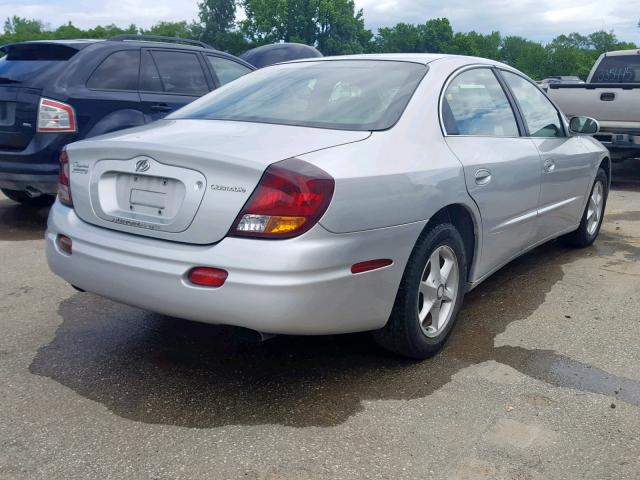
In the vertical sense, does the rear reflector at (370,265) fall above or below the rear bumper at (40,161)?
above

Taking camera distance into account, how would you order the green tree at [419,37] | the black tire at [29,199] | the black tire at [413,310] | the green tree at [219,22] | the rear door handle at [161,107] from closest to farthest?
1. the black tire at [413,310]
2. the rear door handle at [161,107]
3. the black tire at [29,199]
4. the green tree at [219,22]
5. the green tree at [419,37]

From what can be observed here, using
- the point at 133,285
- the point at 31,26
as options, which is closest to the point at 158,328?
the point at 133,285

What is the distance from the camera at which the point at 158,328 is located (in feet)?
12.9

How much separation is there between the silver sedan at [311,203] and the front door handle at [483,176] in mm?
16

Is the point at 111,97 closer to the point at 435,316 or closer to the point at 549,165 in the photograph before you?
the point at 549,165

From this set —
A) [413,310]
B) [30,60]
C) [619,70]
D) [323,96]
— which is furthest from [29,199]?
[619,70]

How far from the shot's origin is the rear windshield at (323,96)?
3385mm

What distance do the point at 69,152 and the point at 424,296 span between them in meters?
1.84

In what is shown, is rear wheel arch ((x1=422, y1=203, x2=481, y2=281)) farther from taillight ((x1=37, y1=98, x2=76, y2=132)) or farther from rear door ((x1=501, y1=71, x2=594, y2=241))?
taillight ((x1=37, y1=98, x2=76, y2=132))

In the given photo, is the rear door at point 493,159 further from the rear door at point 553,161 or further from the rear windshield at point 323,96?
the rear windshield at point 323,96

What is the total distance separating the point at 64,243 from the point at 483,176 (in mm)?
2136

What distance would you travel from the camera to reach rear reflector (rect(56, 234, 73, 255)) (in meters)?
3.26

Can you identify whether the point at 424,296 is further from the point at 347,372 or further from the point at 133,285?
the point at 133,285

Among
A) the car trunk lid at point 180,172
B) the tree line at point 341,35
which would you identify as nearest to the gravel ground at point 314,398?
the car trunk lid at point 180,172
